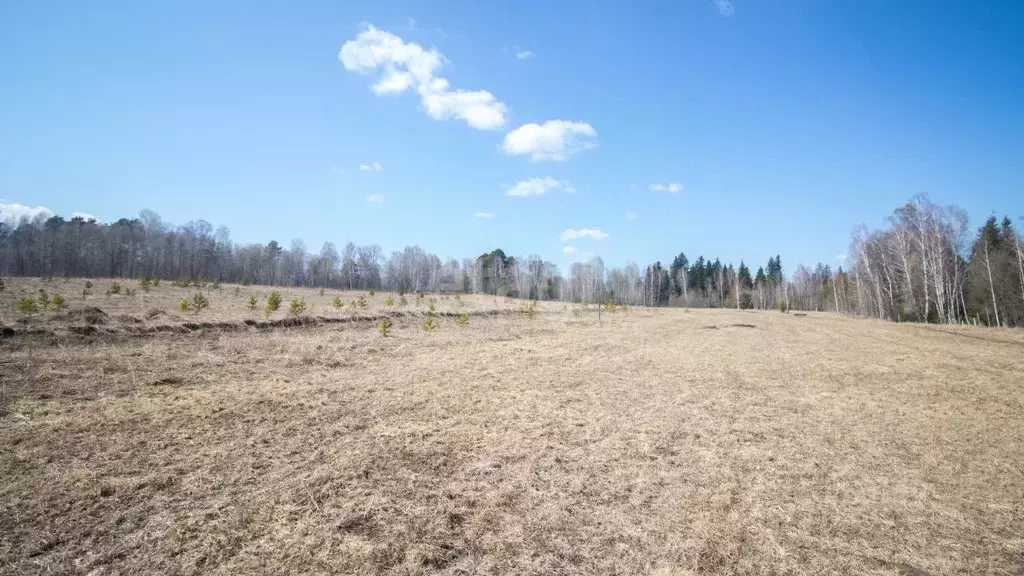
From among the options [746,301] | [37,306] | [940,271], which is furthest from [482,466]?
[746,301]

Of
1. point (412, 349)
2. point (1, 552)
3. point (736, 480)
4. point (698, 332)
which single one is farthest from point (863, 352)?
point (1, 552)

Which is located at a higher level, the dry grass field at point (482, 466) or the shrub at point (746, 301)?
the shrub at point (746, 301)

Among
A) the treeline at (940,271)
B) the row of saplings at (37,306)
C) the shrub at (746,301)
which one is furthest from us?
the shrub at (746,301)

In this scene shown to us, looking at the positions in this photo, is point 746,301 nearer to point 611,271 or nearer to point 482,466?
point 611,271

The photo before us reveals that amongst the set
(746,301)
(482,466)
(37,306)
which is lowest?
(482,466)

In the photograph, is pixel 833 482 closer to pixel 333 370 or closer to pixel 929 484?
pixel 929 484

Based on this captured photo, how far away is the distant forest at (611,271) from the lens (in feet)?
129

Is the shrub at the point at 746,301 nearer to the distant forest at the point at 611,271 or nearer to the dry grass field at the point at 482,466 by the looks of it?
the distant forest at the point at 611,271

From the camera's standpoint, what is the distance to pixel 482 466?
21.5 ft

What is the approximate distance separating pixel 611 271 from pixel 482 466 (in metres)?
102

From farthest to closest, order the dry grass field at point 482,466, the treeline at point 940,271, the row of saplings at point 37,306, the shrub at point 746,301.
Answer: the shrub at point 746,301
the treeline at point 940,271
the row of saplings at point 37,306
the dry grass field at point 482,466

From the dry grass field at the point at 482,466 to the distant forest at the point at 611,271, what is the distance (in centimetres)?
3743

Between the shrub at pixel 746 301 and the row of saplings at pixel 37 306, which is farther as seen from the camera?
the shrub at pixel 746 301

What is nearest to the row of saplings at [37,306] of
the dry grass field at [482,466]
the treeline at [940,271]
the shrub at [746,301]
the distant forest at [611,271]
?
the dry grass field at [482,466]
